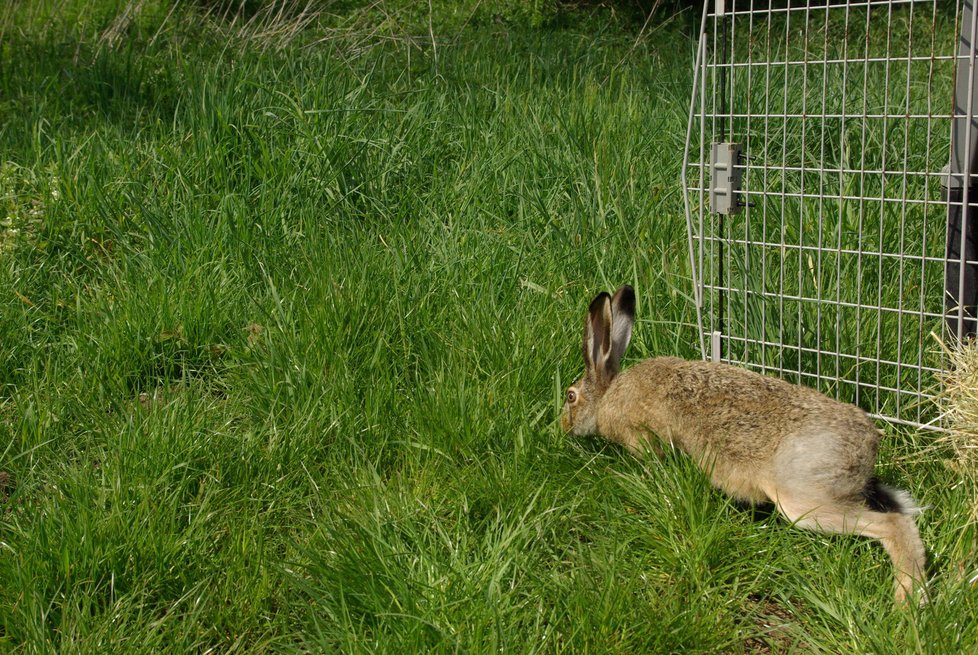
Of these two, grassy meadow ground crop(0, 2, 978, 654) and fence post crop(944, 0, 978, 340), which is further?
fence post crop(944, 0, 978, 340)

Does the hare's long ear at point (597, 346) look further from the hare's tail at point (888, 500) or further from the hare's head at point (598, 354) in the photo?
the hare's tail at point (888, 500)

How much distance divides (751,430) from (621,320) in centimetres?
74

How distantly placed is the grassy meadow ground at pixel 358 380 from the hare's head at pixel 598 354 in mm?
100

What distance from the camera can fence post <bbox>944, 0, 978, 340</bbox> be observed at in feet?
10.7

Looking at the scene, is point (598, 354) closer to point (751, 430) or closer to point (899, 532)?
point (751, 430)

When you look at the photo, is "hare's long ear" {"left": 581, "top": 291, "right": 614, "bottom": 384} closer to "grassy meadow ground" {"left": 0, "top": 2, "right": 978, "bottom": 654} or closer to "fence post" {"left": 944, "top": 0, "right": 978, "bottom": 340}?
"grassy meadow ground" {"left": 0, "top": 2, "right": 978, "bottom": 654}

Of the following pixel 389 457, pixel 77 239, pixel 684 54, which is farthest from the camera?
pixel 684 54

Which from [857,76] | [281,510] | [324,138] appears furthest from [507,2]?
[281,510]

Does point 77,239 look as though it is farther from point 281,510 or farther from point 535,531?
point 535,531

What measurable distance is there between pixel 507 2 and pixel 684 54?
4268mm

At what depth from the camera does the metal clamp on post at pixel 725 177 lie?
3908 mm

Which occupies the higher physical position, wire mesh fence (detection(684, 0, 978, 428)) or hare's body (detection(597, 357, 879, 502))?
wire mesh fence (detection(684, 0, 978, 428))

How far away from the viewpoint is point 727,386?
11.0ft

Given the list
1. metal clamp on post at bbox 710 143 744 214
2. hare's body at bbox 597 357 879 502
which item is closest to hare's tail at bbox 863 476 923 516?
hare's body at bbox 597 357 879 502
